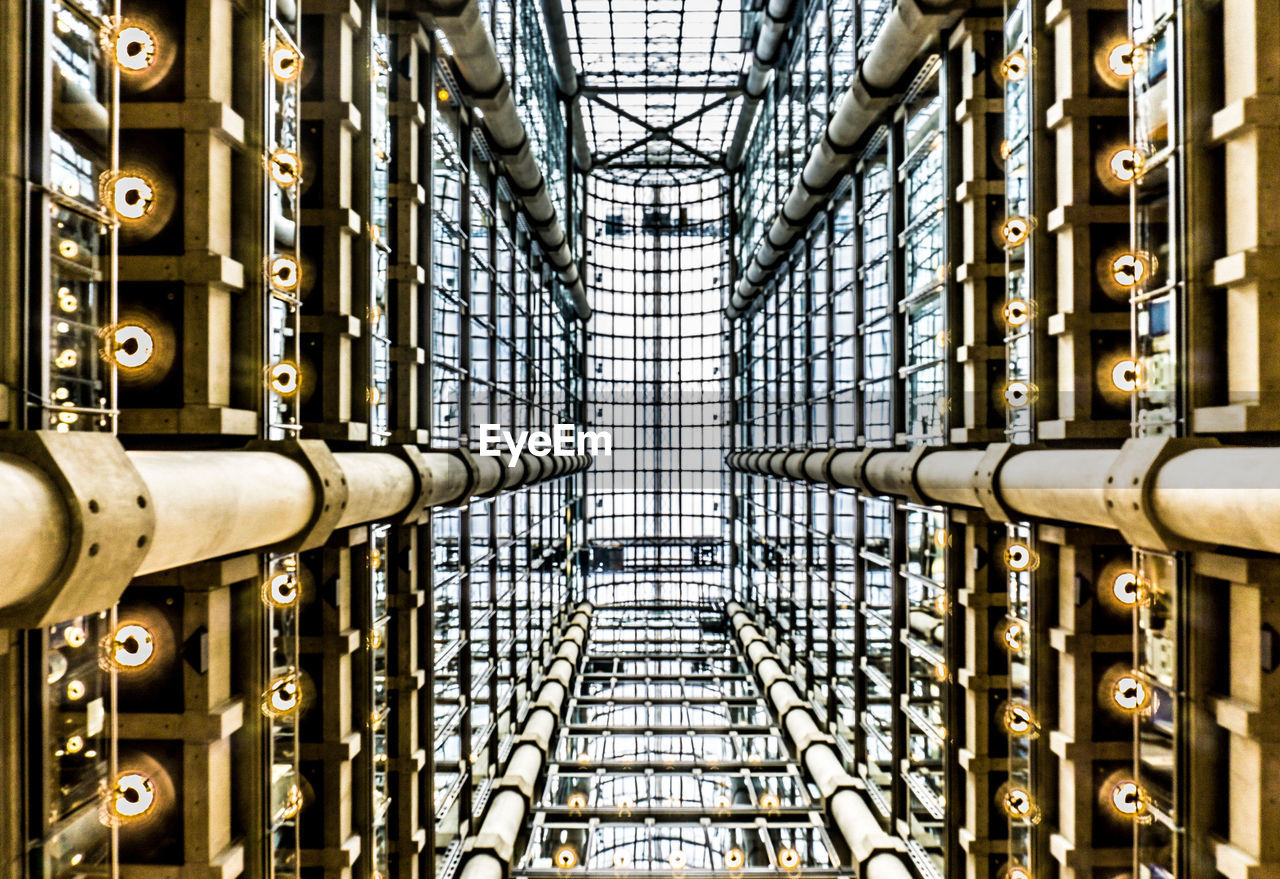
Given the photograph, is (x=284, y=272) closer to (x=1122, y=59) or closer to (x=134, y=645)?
(x=134, y=645)

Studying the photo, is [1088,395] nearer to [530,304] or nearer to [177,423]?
[177,423]

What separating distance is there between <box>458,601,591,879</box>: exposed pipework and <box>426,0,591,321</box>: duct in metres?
15.5

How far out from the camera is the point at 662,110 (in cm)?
4244

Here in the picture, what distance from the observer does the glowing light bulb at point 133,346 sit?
7703 mm

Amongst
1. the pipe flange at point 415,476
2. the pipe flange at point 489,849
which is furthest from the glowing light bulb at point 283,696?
the pipe flange at point 489,849

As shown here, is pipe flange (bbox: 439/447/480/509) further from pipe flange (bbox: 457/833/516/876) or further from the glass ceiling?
the glass ceiling

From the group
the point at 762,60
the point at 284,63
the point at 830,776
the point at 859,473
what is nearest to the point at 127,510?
the point at 284,63

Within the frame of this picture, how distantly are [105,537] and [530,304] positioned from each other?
2505 centimetres

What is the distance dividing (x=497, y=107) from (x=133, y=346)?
1279 cm

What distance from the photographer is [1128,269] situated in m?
9.58

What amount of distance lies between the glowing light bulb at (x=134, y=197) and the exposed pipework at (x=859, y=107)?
37.5 ft

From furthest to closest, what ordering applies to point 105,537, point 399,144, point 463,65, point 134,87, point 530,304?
point 530,304 → point 463,65 → point 399,144 → point 134,87 → point 105,537

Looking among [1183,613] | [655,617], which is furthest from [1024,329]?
[655,617]

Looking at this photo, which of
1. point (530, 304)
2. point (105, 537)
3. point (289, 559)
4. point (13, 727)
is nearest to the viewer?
point (105, 537)
